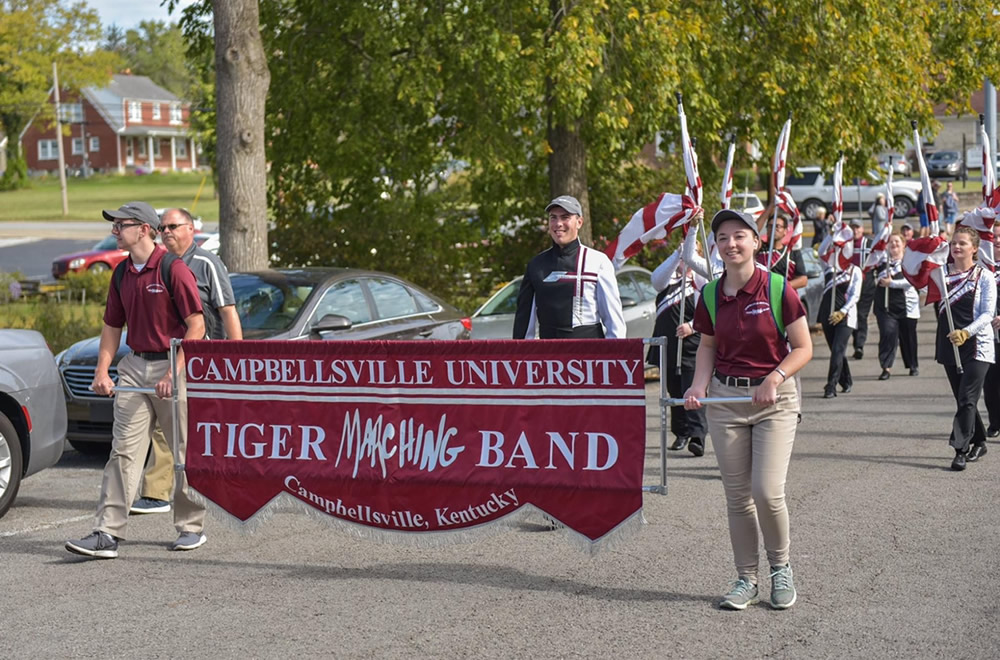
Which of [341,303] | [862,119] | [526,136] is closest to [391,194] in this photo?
[526,136]

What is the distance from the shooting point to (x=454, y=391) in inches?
259

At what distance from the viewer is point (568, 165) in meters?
19.7

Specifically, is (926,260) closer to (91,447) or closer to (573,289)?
(573,289)

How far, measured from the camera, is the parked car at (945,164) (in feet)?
179

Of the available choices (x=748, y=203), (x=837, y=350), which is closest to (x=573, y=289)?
(x=837, y=350)

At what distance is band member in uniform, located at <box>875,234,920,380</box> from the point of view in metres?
15.3

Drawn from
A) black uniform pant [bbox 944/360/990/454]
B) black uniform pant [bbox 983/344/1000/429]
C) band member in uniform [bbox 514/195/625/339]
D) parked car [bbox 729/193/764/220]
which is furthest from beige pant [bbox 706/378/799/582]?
parked car [bbox 729/193/764/220]

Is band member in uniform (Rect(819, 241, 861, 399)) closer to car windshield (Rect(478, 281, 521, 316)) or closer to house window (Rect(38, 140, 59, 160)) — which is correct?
car windshield (Rect(478, 281, 521, 316))

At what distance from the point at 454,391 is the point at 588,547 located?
3.40 ft

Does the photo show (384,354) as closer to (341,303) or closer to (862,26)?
(341,303)

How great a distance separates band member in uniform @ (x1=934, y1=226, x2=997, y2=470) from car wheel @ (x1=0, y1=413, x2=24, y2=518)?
6.64 m

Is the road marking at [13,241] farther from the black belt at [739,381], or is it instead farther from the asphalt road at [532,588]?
the black belt at [739,381]

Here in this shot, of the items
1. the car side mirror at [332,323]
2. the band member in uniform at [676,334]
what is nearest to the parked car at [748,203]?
the band member in uniform at [676,334]

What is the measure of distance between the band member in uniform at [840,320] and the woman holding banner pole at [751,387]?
8131 millimetres
